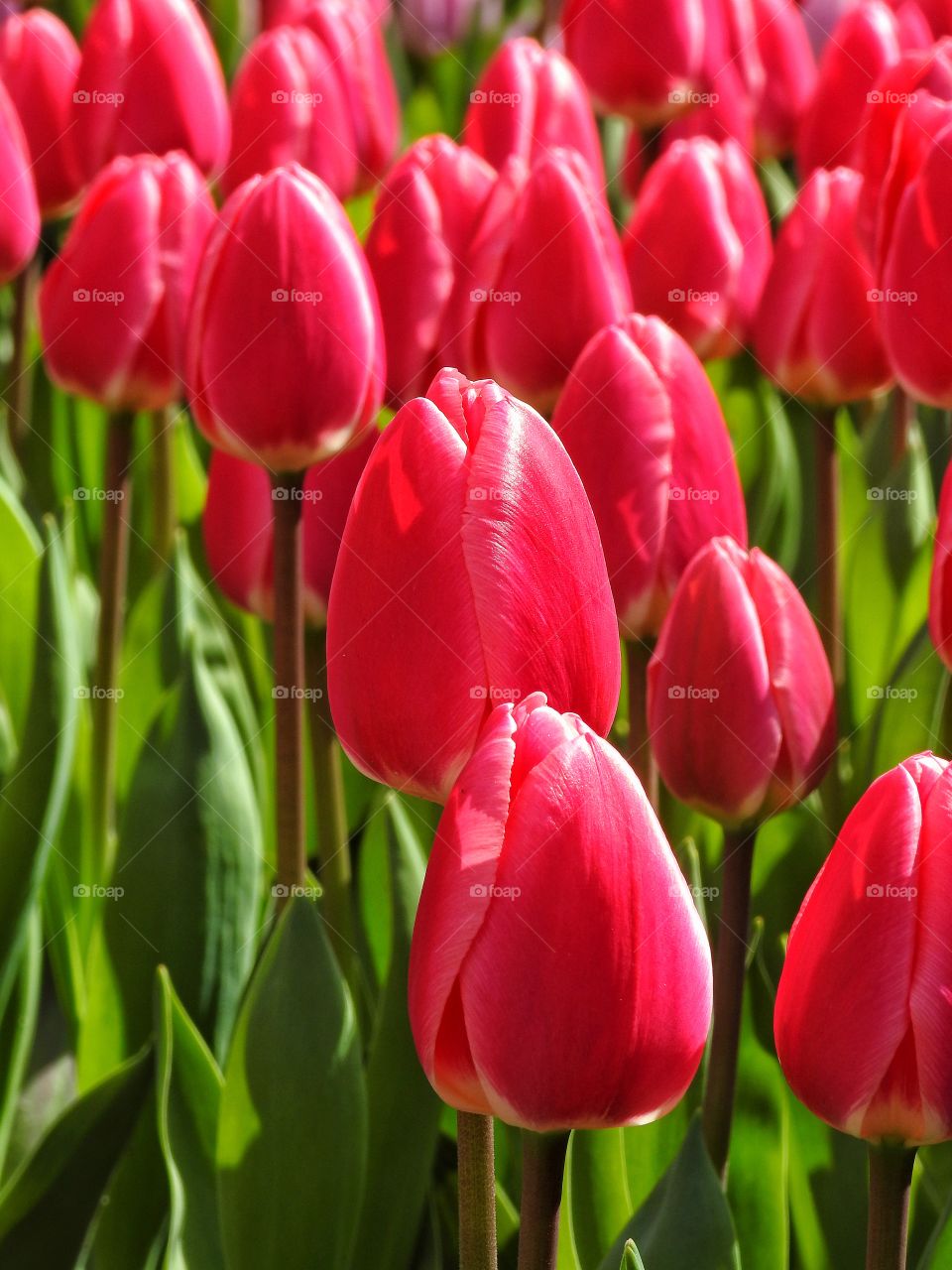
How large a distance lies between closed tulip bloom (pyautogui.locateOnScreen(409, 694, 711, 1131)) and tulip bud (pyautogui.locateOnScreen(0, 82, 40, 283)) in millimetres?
918

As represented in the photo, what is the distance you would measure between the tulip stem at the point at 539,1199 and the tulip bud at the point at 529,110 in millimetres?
937

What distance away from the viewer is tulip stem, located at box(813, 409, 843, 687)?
3.72ft

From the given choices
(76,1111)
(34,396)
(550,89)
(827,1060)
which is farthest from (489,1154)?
(34,396)

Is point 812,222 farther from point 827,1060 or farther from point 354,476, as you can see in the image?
point 827,1060

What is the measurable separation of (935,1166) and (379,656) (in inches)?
18.5

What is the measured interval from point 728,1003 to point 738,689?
0.17 meters

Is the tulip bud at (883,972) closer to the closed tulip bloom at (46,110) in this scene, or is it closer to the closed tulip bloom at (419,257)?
the closed tulip bloom at (419,257)

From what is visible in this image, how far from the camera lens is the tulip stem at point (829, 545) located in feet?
3.72

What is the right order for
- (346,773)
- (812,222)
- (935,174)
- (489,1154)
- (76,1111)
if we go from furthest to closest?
(346,773)
(812,222)
(935,174)
(76,1111)
(489,1154)

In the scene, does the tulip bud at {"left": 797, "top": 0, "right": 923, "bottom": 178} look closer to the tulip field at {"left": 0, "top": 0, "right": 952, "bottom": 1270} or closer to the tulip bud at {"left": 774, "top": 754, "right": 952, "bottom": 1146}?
the tulip field at {"left": 0, "top": 0, "right": 952, "bottom": 1270}

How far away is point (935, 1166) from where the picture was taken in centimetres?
87

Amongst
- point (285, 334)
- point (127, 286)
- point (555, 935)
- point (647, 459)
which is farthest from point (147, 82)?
point (555, 935)

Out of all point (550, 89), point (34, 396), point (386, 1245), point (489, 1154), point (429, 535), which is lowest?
point (386, 1245)

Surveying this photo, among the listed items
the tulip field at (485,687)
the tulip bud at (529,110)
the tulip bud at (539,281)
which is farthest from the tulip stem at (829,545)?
the tulip bud at (529,110)
